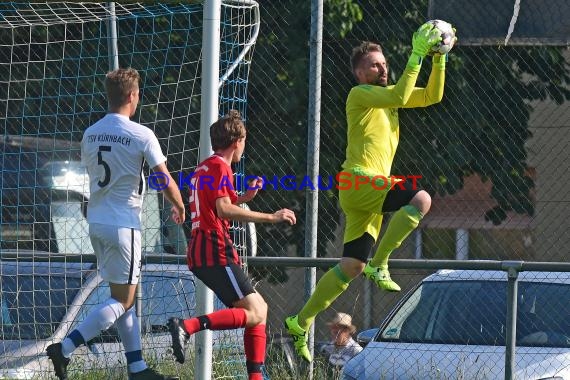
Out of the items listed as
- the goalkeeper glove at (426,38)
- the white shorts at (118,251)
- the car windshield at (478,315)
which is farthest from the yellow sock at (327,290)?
the goalkeeper glove at (426,38)

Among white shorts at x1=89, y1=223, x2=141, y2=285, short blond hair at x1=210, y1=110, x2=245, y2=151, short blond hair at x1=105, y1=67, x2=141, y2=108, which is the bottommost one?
white shorts at x1=89, y1=223, x2=141, y2=285

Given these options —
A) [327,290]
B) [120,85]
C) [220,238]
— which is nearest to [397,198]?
[327,290]

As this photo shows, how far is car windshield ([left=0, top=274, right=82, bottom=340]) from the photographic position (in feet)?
29.5

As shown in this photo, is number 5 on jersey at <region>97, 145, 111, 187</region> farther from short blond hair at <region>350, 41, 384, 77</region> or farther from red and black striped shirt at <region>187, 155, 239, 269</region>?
short blond hair at <region>350, 41, 384, 77</region>

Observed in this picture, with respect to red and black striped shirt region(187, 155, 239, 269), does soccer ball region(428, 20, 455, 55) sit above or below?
above

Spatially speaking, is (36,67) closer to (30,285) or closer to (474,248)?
(30,285)

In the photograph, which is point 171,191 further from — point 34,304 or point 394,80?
point 394,80

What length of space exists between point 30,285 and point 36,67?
7.84 ft

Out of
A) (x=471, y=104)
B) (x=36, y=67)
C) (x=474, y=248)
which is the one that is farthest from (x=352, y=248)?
(x=474, y=248)

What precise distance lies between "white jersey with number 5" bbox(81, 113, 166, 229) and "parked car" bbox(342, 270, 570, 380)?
7.46 ft

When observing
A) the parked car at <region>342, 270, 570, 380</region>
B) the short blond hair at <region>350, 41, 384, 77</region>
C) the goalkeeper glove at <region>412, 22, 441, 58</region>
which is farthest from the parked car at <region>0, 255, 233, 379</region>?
the goalkeeper glove at <region>412, 22, 441, 58</region>

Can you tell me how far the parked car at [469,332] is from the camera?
8.23 metres

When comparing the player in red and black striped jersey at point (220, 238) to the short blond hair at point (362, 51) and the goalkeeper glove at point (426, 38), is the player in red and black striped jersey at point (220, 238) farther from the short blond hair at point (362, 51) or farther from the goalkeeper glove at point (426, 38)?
→ the goalkeeper glove at point (426, 38)

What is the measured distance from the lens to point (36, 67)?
35.0ft
